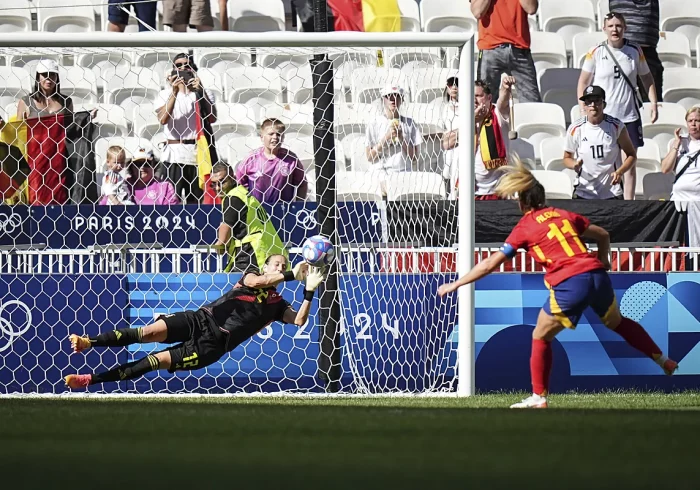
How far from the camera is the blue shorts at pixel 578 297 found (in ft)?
27.1

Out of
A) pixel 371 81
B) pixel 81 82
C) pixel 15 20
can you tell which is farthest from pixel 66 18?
pixel 371 81

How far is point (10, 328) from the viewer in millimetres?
10453

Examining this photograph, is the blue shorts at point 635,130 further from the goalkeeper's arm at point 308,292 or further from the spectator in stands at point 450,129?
the goalkeeper's arm at point 308,292

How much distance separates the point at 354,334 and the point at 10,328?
3.07m

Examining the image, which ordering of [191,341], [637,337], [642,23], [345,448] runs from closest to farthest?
[345,448]
[637,337]
[191,341]
[642,23]

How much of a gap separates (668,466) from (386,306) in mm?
6516

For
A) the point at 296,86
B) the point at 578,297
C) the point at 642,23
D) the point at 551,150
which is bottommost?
the point at 578,297

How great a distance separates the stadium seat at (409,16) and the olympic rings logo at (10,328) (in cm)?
713

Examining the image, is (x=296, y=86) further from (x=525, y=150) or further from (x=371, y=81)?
(x=525, y=150)

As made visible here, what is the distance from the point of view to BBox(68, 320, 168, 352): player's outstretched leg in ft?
31.0

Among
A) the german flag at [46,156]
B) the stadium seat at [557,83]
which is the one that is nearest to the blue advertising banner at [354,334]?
the german flag at [46,156]

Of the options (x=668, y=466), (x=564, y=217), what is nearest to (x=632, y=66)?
(x=564, y=217)

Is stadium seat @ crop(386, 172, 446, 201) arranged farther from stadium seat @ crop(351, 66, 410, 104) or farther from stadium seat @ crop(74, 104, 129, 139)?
stadium seat @ crop(74, 104, 129, 139)

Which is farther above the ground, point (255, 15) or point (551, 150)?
point (255, 15)
